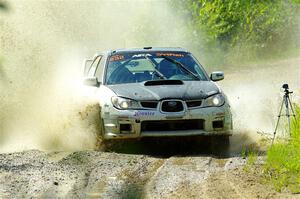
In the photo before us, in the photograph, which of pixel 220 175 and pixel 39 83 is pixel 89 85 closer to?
pixel 220 175

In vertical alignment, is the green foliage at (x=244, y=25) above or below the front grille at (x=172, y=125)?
above

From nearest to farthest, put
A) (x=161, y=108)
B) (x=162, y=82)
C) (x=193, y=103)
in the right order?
(x=161, y=108) < (x=193, y=103) < (x=162, y=82)

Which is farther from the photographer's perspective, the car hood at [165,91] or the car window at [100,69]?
the car window at [100,69]

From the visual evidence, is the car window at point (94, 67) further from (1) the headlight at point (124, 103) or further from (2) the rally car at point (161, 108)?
(1) the headlight at point (124, 103)

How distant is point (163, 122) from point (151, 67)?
1.69 metres

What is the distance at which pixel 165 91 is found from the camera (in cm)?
1106

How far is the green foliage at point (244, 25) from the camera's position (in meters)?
29.6

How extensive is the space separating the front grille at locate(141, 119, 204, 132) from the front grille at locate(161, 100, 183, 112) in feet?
0.51

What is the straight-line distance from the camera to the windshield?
12.0 metres

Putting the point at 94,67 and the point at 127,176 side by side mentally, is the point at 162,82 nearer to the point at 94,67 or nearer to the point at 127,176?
the point at 94,67

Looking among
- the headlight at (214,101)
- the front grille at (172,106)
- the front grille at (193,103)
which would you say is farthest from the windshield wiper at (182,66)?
the front grille at (172,106)

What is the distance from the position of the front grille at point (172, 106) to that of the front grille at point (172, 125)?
155mm

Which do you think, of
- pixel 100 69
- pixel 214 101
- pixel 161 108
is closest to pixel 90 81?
pixel 100 69

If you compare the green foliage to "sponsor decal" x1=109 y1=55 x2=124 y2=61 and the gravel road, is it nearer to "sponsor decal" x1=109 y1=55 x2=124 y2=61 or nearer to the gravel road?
"sponsor decal" x1=109 y1=55 x2=124 y2=61
